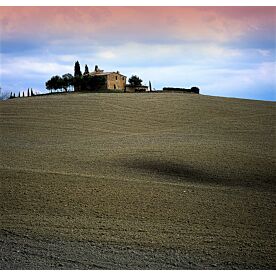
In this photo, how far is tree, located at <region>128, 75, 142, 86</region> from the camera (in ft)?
154

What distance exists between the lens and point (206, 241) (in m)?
7.56

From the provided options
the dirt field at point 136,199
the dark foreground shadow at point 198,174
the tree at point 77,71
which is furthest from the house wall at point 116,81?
the dark foreground shadow at point 198,174

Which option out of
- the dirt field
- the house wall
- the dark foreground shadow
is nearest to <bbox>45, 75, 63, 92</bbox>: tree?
the house wall

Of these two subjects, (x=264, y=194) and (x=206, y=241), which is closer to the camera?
(x=206, y=241)

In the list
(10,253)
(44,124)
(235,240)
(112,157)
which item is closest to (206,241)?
(235,240)

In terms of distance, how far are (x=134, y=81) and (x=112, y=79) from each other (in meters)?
2.44

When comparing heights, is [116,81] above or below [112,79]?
below

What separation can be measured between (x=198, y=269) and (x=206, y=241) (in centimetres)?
113

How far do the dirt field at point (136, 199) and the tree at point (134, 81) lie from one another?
27763mm

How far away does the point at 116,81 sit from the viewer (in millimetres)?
47625

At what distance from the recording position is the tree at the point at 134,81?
4691 cm

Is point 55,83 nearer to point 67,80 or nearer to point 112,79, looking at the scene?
point 67,80

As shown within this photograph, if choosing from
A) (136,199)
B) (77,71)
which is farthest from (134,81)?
(136,199)
